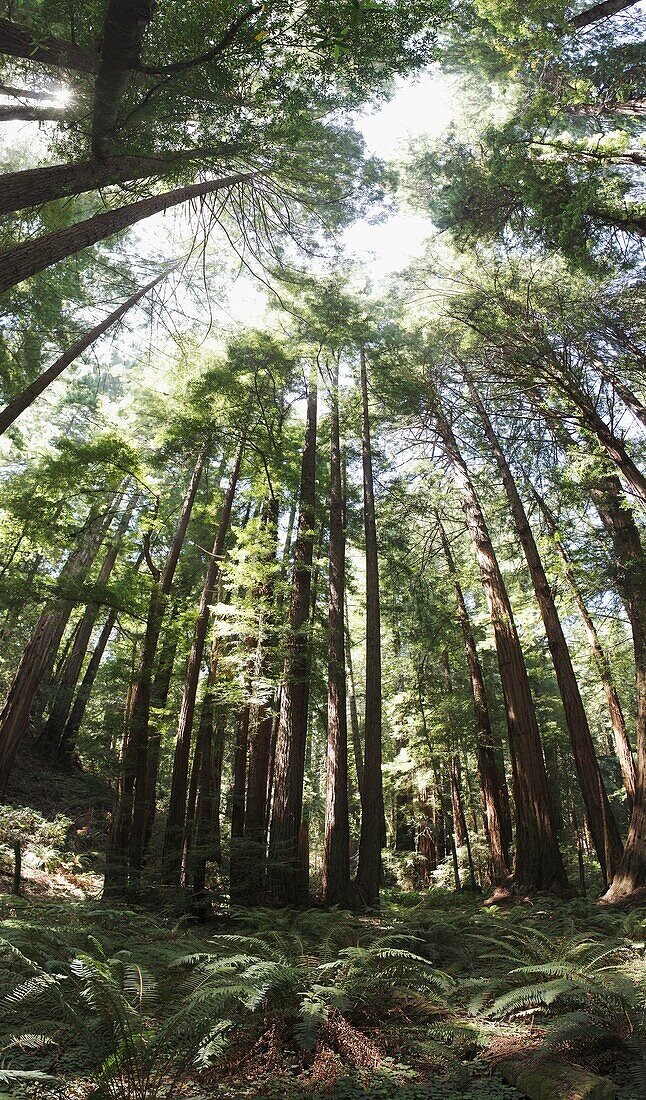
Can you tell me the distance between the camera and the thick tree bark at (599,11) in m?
7.53

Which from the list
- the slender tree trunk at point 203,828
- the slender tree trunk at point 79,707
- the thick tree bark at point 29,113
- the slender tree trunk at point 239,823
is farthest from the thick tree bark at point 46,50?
the slender tree trunk at point 79,707

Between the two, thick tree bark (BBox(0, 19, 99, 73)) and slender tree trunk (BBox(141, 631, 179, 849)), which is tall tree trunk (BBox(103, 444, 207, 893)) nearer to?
→ slender tree trunk (BBox(141, 631, 179, 849))

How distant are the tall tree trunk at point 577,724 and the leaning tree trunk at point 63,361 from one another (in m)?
6.86

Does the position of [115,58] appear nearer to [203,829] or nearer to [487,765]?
[203,829]

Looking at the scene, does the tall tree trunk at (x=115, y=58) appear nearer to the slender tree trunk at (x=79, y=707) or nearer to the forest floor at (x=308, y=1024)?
the forest floor at (x=308, y=1024)

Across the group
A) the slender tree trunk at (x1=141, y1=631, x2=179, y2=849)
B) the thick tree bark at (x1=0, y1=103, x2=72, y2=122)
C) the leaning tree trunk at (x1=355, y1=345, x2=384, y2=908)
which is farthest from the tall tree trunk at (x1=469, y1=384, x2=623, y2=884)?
the slender tree trunk at (x1=141, y1=631, x2=179, y2=849)

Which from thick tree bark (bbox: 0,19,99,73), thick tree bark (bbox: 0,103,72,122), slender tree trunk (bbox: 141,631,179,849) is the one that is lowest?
slender tree trunk (bbox: 141,631,179,849)

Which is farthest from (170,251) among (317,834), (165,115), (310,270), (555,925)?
(317,834)

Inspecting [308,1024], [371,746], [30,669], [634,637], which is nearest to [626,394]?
[634,637]

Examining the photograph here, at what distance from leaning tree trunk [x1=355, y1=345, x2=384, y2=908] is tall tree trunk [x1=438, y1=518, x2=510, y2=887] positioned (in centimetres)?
271

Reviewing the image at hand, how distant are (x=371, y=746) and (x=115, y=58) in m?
9.14

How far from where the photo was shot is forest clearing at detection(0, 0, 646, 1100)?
3.18 m

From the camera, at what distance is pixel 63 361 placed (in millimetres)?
9312

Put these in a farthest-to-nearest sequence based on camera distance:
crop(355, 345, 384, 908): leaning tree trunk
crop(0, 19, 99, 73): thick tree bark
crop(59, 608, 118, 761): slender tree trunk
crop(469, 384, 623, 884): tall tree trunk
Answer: crop(59, 608, 118, 761): slender tree trunk < crop(469, 384, 623, 884): tall tree trunk < crop(355, 345, 384, 908): leaning tree trunk < crop(0, 19, 99, 73): thick tree bark
